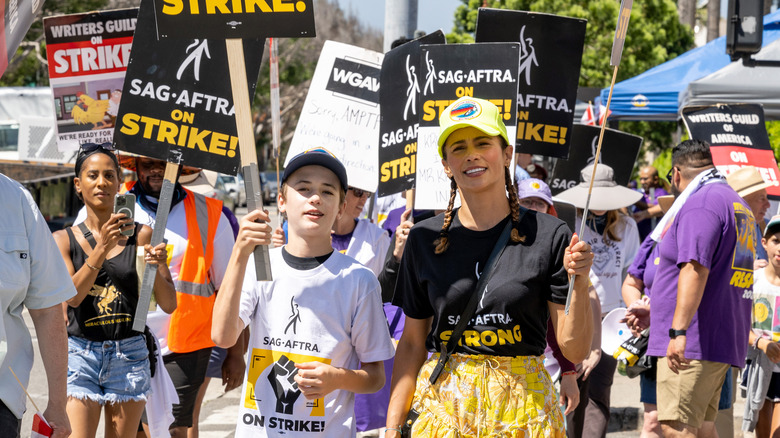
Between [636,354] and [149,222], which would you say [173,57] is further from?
[636,354]

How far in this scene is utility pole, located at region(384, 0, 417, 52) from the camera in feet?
28.7

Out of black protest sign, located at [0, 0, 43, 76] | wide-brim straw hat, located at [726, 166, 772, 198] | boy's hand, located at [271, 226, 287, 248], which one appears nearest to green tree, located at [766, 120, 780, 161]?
wide-brim straw hat, located at [726, 166, 772, 198]

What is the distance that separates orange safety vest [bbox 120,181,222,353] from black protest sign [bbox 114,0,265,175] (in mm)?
616

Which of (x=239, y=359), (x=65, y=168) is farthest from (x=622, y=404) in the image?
(x=65, y=168)

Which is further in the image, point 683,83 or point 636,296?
point 683,83

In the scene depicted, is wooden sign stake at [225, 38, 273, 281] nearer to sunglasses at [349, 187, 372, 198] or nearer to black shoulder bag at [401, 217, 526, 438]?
black shoulder bag at [401, 217, 526, 438]

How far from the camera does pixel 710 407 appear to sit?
5562mm

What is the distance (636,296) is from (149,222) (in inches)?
127

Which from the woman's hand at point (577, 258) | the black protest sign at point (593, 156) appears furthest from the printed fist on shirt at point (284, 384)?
the black protest sign at point (593, 156)

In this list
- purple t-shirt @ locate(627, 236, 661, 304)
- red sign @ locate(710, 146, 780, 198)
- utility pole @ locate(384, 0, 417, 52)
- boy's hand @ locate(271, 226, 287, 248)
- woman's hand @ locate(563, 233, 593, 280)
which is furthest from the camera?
utility pole @ locate(384, 0, 417, 52)

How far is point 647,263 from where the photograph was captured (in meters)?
6.37

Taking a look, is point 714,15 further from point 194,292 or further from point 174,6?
point 174,6

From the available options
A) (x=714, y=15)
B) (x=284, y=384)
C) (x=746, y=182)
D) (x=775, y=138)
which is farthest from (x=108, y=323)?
(x=714, y=15)

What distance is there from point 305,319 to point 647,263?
3.42 meters
